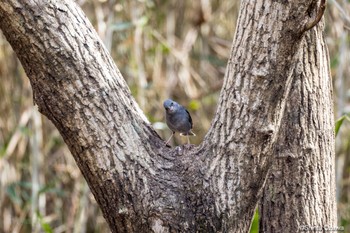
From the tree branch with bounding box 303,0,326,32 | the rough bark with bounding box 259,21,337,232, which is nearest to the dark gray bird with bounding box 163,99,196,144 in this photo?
the rough bark with bounding box 259,21,337,232

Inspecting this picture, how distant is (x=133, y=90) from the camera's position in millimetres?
4531

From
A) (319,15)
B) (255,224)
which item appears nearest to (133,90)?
(255,224)

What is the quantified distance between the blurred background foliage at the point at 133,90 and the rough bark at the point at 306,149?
192 cm

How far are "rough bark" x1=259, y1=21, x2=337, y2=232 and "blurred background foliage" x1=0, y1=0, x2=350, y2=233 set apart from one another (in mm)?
1923

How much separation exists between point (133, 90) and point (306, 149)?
238 cm

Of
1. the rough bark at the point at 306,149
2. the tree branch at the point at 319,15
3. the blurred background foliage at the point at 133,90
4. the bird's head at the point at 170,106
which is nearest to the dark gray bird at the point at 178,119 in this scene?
the bird's head at the point at 170,106

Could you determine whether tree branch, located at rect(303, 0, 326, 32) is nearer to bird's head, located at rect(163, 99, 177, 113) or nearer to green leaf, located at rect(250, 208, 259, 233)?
green leaf, located at rect(250, 208, 259, 233)

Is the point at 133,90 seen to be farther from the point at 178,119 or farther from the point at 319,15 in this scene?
the point at 319,15

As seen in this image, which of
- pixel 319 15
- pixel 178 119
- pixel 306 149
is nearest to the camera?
pixel 319 15

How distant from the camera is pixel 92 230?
202 inches

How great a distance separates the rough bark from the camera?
7.45ft

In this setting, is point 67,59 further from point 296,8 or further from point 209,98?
point 209,98

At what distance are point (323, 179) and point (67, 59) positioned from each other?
92 centimetres

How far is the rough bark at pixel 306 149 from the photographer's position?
2271 millimetres
